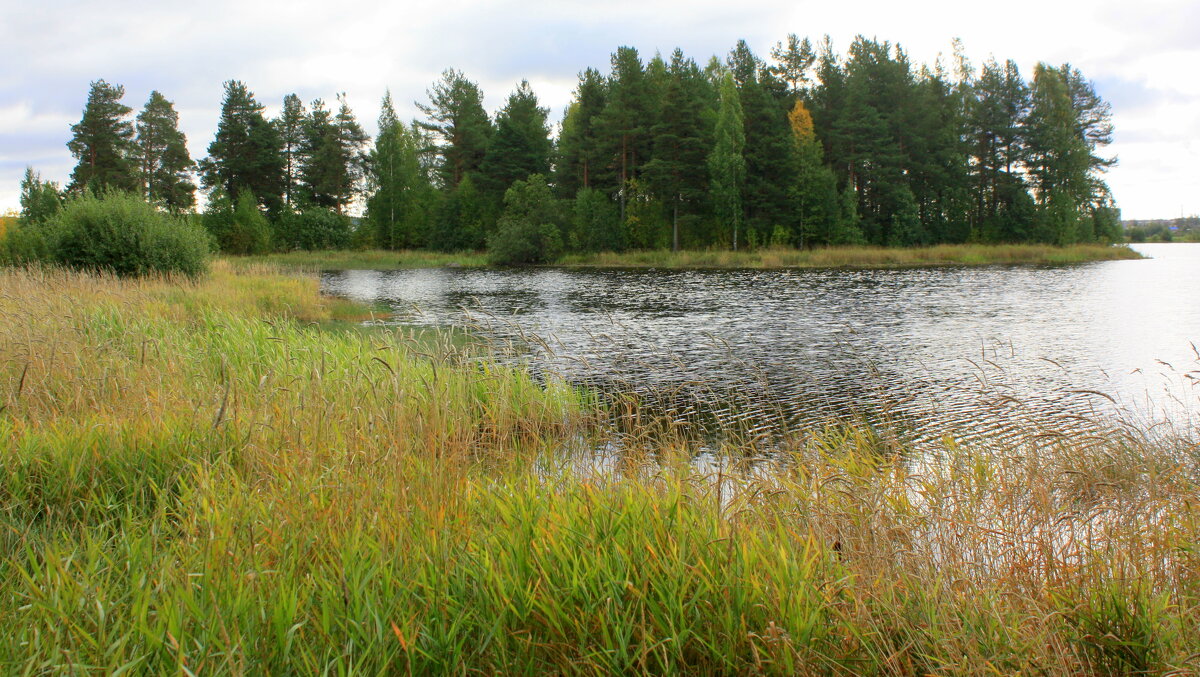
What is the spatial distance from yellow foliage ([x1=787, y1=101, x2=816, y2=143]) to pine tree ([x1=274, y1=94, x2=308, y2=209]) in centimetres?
4233

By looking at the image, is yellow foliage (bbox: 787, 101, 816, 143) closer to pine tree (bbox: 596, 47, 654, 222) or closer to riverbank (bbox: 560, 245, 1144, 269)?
riverbank (bbox: 560, 245, 1144, 269)

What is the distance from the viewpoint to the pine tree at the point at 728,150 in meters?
46.0

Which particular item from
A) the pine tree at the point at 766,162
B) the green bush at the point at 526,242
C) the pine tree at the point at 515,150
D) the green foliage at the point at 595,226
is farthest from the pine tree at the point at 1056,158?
the pine tree at the point at 515,150

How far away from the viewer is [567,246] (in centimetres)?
5206

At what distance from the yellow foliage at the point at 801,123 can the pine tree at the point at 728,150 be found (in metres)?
3.69

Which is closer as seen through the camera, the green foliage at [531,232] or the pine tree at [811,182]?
the pine tree at [811,182]

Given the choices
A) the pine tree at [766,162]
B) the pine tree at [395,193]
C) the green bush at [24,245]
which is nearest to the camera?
the green bush at [24,245]

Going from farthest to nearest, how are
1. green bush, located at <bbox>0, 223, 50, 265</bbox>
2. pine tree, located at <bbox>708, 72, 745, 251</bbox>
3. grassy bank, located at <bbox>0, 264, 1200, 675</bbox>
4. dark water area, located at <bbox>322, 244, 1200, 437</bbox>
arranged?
pine tree, located at <bbox>708, 72, 745, 251</bbox> < green bush, located at <bbox>0, 223, 50, 265</bbox> < dark water area, located at <bbox>322, 244, 1200, 437</bbox> < grassy bank, located at <bbox>0, 264, 1200, 675</bbox>

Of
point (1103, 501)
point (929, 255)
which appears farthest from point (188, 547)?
point (929, 255)

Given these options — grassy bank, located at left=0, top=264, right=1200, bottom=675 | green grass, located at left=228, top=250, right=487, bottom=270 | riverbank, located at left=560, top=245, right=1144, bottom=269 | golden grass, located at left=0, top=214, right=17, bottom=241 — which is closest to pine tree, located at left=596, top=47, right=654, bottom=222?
riverbank, located at left=560, top=245, right=1144, bottom=269

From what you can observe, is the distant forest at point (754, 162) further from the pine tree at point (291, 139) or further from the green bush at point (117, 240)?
the green bush at point (117, 240)

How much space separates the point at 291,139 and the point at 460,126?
15.3m

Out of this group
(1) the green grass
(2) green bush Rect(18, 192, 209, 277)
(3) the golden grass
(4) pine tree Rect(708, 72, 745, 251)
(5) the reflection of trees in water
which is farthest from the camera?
(1) the green grass

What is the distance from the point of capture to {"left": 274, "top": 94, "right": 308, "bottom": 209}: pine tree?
211 ft
